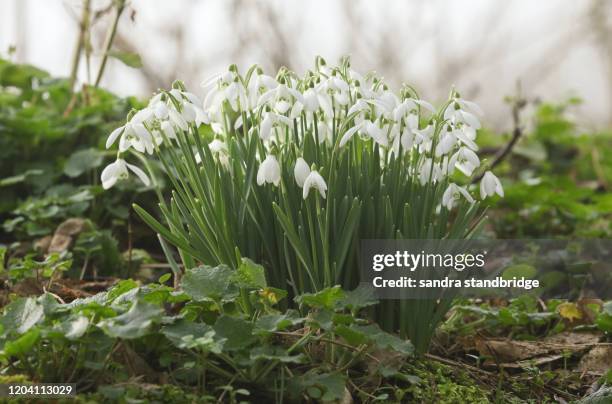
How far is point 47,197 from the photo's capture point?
2.76 metres

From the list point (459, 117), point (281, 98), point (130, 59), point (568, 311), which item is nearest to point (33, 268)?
point (281, 98)

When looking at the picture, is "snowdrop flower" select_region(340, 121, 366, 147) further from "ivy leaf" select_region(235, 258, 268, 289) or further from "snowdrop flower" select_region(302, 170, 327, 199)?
"ivy leaf" select_region(235, 258, 268, 289)

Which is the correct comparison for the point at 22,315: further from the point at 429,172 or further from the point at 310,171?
the point at 429,172

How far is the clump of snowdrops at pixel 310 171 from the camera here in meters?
1.62

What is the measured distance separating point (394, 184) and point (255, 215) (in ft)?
1.13

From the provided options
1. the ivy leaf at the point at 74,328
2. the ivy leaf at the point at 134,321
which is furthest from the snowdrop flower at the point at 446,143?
the ivy leaf at the point at 74,328

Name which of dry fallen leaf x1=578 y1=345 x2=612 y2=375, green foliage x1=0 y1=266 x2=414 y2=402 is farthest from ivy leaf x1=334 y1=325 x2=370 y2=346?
dry fallen leaf x1=578 y1=345 x2=612 y2=375

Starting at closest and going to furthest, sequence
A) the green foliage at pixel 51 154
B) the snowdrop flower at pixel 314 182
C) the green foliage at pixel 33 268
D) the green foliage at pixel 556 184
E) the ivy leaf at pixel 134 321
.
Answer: the ivy leaf at pixel 134 321
the snowdrop flower at pixel 314 182
the green foliage at pixel 33 268
the green foliage at pixel 51 154
the green foliage at pixel 556 184

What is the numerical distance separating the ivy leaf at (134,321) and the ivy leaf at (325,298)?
285mm

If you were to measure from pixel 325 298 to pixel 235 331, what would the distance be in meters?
0.19

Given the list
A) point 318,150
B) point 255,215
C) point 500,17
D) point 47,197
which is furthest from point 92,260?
point 500,17

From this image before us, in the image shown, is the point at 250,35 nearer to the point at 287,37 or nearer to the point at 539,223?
the point at 287,37

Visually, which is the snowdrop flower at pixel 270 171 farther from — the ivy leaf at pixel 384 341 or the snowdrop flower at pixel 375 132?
the ivy leaf at pixel 384 341

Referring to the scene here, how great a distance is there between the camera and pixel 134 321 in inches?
51.5
